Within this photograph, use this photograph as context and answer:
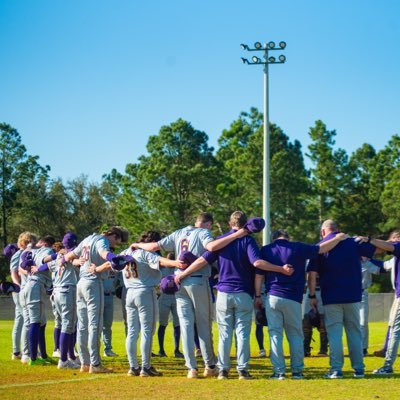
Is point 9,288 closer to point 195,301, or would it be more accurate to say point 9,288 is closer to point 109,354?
point 109,354

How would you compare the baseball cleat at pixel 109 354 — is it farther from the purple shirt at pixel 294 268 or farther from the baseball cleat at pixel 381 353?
the purple shirt at pixel 294 268

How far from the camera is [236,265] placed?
33.9 ft

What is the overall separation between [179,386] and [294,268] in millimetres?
2252

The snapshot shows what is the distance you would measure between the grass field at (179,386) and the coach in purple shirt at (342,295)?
0.32 meters

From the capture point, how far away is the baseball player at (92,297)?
37.1 feet

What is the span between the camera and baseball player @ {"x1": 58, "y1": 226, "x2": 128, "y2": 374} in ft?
37.1

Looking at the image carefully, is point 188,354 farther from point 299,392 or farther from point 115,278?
point 115,278

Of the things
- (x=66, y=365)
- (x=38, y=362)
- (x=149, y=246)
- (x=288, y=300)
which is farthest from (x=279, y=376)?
(x=38, y=362)

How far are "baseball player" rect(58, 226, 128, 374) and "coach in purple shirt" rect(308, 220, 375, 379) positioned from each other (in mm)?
3127

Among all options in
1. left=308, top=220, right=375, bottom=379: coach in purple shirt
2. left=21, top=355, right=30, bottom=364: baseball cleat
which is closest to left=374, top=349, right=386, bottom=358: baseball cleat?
left=308, top=220, right=375, bottom=379: coach in purple shirt

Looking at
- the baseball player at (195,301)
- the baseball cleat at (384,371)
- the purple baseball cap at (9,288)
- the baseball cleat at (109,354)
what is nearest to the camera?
the baseball player at (195,301)

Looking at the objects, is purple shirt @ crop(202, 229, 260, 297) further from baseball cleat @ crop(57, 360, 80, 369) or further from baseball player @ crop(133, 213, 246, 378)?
baseball cleat @ crop(57, 360, 80, 369)

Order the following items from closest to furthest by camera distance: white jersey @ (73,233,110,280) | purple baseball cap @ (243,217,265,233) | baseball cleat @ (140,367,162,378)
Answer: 1. purple baseball cap @ (243,217,265,233)
2. baseball cleat @ (140,367,162,378)
3. white jersey @ (73,233,110,280)

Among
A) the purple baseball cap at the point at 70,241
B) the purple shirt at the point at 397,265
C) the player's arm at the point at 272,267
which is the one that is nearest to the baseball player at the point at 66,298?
the purple baseball cap at the point at 70,241
